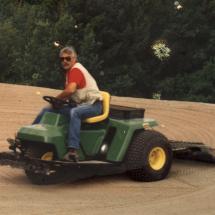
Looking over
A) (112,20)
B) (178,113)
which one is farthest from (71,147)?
(112,20)

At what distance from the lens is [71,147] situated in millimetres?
7793

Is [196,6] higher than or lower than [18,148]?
higher

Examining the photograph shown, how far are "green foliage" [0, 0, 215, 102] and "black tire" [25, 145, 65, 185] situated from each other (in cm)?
1363

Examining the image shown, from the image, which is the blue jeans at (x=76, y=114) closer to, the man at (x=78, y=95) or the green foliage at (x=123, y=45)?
the man at (x=78, y=95)

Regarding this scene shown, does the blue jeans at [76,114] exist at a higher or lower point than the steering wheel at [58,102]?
lower

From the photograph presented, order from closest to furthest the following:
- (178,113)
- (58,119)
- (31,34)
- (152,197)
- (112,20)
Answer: (152,197) → (58,119) → (178,113) → (112,20) → (31,34)

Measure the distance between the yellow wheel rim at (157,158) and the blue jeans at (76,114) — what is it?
90 centimetres

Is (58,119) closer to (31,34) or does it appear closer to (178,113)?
(178,113)

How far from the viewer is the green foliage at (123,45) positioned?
72.5 feet

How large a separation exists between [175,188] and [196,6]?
16.9 metres

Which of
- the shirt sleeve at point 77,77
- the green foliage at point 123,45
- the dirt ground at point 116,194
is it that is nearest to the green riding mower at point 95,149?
the dirt ground at point 116,194

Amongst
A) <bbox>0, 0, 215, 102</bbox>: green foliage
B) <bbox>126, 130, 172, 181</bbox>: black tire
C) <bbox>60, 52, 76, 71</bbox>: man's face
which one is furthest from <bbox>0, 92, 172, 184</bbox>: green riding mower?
<bbox>0, 0, 215, 102</bbox>: green foliage

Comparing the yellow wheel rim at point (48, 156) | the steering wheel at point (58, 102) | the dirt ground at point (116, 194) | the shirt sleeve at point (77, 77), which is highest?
the shirt sleeve at point (77, 77)

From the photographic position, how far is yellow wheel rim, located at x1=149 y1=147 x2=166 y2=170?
8.48 m
